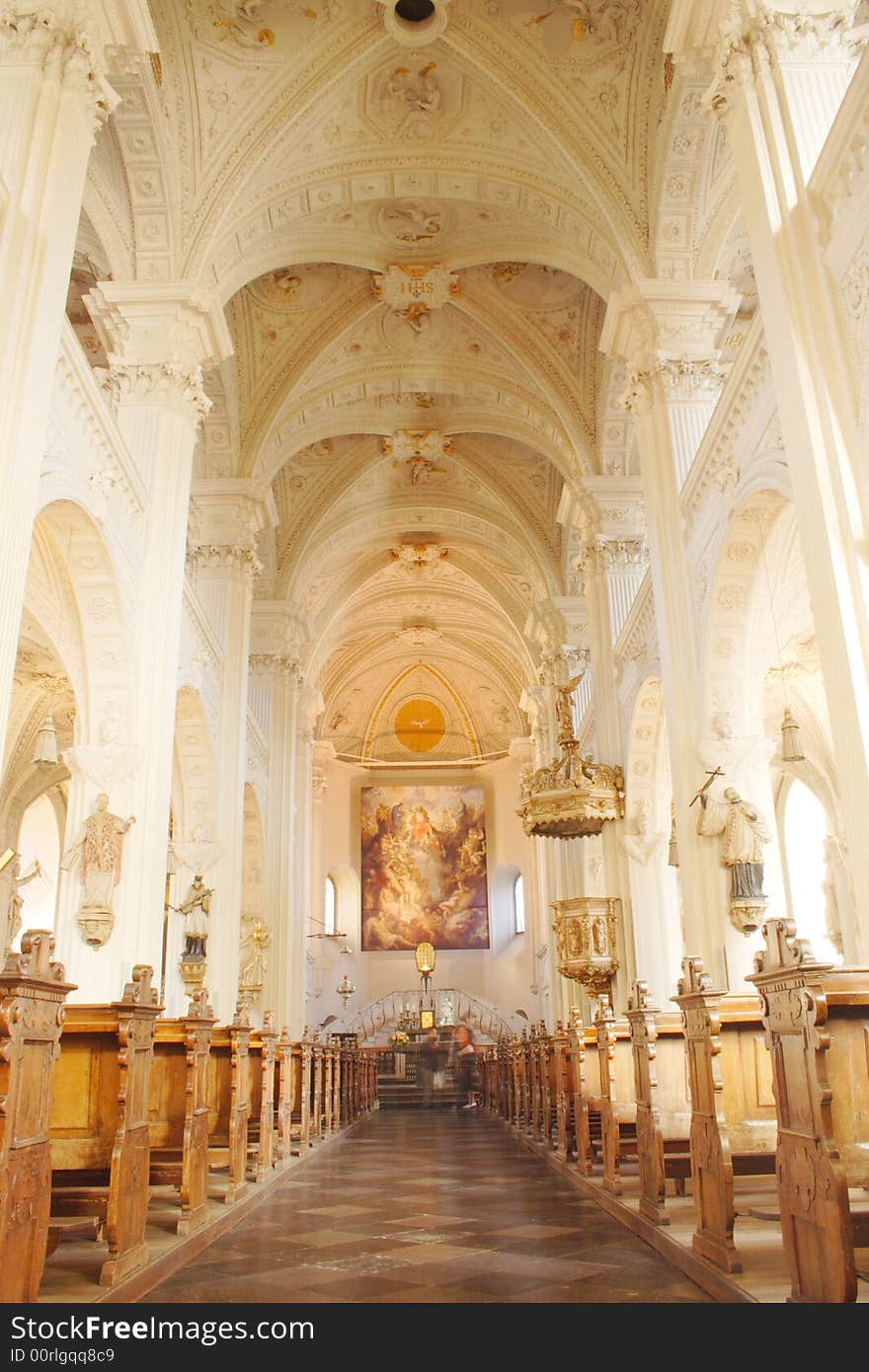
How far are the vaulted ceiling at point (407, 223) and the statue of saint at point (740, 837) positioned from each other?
6.45m

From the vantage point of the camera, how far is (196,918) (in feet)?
45.5

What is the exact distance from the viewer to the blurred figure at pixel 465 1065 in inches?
917

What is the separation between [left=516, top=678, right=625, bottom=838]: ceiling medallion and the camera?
15156mm

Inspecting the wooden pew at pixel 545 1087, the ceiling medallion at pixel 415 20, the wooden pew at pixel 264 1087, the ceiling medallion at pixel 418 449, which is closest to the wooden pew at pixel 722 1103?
the wooden pew at pixel 264 1087

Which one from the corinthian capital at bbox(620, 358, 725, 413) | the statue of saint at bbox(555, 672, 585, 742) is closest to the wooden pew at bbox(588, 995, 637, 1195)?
the corinthian capital at bbox(620, 358, 725, 413)

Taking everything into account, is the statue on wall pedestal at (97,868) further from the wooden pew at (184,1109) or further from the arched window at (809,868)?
the arched window at (809,868)

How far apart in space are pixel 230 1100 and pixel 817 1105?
5.53 meters

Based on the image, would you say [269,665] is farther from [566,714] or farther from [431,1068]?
[431,1068]

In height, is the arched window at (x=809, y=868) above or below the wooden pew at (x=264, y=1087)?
above

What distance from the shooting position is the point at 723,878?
9914 mm

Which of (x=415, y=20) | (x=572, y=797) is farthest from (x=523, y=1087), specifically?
(x=415, y=20)

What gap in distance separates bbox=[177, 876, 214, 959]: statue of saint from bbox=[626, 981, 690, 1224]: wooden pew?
7823mm

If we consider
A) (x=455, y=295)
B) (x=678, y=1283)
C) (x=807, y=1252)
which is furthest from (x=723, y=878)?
(x=455, y=295)
